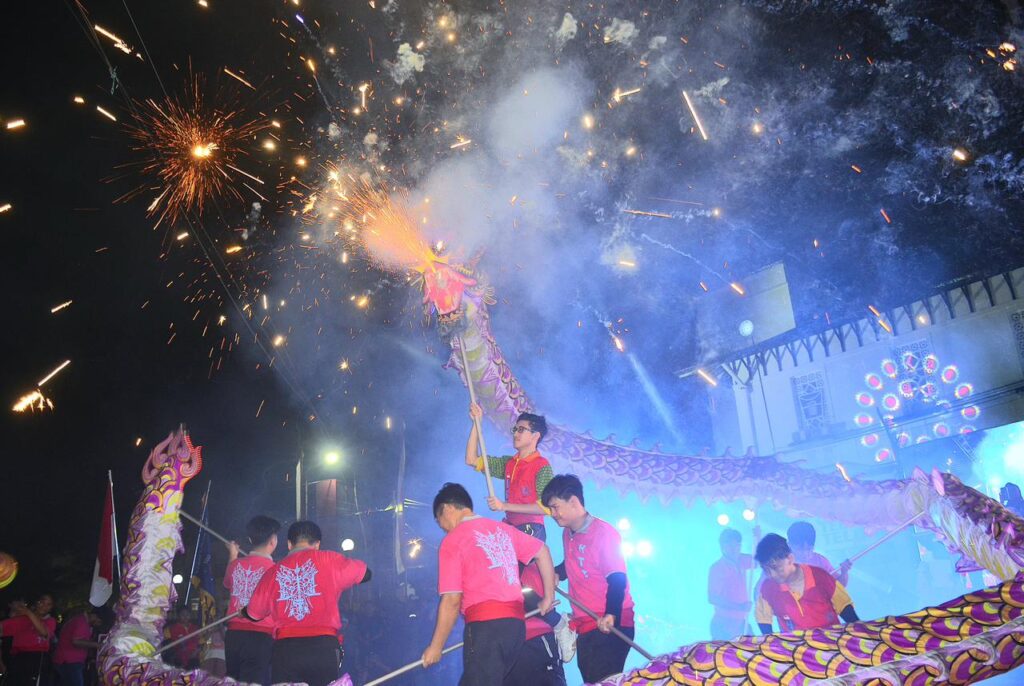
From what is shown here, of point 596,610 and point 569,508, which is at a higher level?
point 569,508

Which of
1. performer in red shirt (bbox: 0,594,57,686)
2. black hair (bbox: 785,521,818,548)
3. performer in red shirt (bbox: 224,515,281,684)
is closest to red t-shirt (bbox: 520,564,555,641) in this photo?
performer in red shirt (bbox: 224,515,281,684)

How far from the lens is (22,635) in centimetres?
728

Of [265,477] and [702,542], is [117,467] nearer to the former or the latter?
[265,477]

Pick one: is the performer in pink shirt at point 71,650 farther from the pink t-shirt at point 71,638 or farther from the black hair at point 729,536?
the black hair at point 729,536

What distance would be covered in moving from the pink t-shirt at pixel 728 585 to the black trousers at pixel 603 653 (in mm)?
2933

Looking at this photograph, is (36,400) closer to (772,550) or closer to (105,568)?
(105,568)

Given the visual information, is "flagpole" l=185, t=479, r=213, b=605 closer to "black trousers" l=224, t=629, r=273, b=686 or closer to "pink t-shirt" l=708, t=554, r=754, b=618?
"black trousers" l=224, t=629, r=273, b=686

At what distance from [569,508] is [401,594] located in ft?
24.5

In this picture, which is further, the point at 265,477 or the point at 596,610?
the point at 265,477

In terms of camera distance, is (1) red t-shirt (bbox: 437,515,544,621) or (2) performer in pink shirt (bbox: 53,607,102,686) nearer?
(1) red t-shirt (bbox: 437,515,544,621)

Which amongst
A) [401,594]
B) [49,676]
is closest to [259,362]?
[401,594]

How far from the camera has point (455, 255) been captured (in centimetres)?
612

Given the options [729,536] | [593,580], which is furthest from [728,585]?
[593,580]

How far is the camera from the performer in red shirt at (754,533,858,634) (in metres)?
4.54
